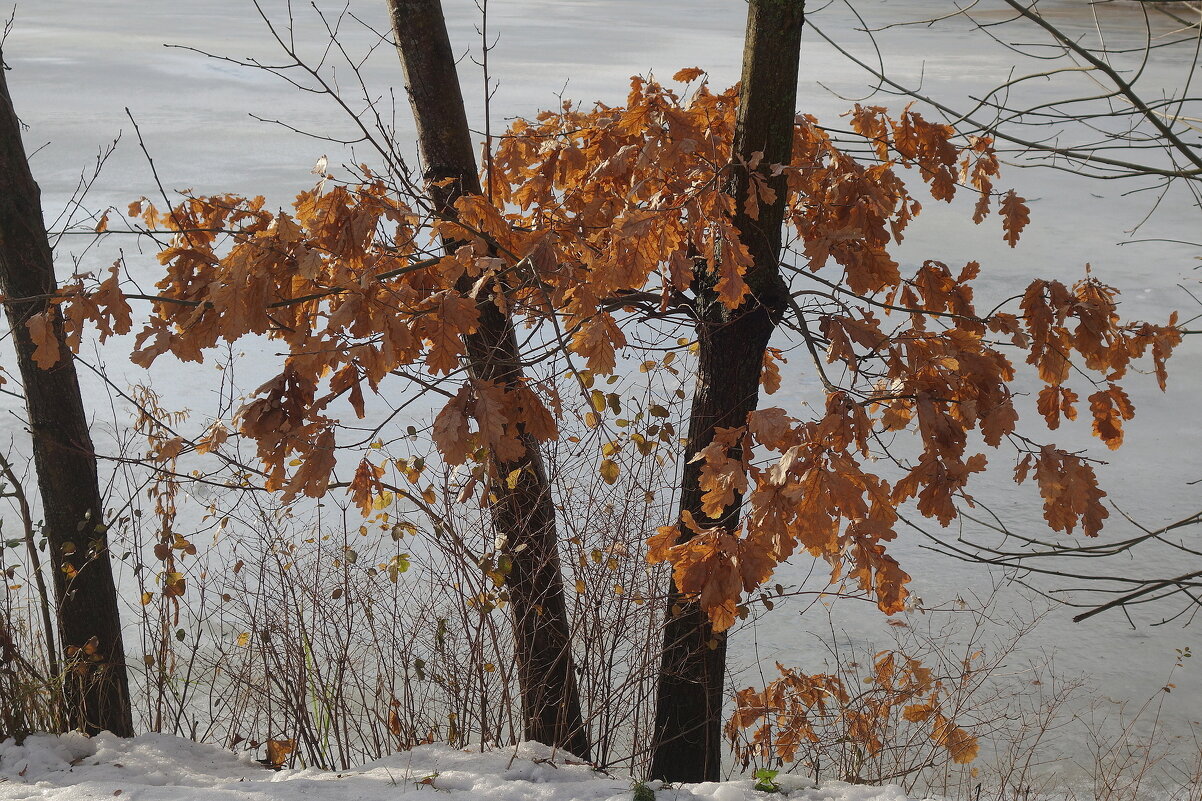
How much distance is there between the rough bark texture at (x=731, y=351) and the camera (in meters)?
2.90

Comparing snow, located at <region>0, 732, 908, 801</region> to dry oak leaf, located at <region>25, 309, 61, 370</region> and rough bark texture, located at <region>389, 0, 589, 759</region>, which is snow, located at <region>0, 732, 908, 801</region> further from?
dry oak leaf, located at <region>25, 309, 61, 370</region>

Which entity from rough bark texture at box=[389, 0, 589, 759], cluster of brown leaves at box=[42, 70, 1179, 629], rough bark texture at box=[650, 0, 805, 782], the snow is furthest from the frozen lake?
the snow

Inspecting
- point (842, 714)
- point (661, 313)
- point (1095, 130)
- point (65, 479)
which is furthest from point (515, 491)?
point (1095, 130)

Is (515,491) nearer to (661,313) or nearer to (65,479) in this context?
(661,313)

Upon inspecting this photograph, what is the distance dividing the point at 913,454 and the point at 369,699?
10.3ft

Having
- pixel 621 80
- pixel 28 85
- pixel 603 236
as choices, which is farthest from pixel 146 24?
pixel 603 236

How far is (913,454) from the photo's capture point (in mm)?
5746

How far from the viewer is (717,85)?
41.0 feet

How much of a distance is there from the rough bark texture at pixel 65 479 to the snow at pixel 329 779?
10.1 inches

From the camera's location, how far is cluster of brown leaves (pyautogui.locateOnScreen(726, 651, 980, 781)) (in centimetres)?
336

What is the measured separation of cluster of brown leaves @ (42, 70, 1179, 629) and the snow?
745mm

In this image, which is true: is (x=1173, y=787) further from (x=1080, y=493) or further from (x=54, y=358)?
(x=54, y=358)

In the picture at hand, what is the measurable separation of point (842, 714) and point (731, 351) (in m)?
1.28

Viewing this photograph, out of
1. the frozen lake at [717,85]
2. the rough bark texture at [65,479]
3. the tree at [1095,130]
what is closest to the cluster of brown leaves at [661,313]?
the tree at [1095,130]
